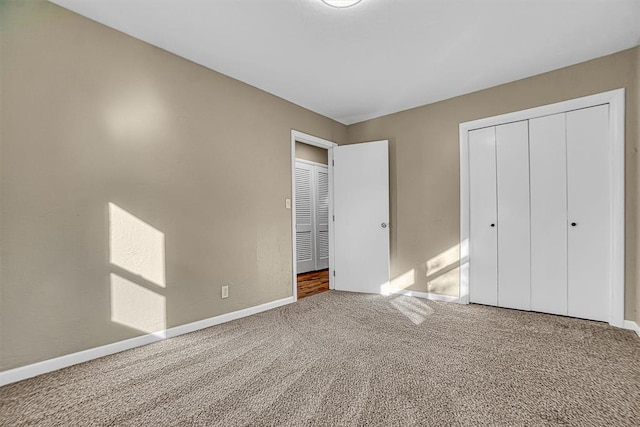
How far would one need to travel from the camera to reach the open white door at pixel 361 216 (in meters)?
4.11

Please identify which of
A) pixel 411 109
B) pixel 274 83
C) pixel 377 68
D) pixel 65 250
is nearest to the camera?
pixel 65 250

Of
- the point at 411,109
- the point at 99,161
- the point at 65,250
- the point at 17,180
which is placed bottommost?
the point at 65,250

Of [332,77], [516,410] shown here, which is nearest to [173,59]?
[332,77]

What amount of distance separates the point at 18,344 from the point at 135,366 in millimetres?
683

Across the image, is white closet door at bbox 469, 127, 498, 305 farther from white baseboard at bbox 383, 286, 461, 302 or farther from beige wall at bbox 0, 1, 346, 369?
beige wall at bbox 0, 1, 346, 369

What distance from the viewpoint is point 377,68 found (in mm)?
2975

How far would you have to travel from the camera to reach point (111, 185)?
2.30 meters

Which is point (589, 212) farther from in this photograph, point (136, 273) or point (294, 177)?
point (136, 273)

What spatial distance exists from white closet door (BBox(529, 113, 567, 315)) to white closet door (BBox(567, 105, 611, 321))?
0.18 feet

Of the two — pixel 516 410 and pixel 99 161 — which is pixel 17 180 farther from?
pixel 516 410

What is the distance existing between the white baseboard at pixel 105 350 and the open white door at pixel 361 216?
63.7 inches

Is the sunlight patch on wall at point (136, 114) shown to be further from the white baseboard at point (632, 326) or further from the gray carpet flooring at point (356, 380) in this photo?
the white baseboard at point (632, 326)

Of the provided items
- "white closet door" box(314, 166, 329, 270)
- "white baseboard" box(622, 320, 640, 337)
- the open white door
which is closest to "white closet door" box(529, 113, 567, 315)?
"white baseboard" box(622, 320, 640, 337)

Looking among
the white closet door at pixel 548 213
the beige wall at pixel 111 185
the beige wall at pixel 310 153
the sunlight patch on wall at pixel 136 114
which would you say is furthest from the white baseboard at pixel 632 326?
the beige wall at pixel 310 153
